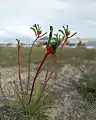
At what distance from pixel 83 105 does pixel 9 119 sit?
2.53 meters

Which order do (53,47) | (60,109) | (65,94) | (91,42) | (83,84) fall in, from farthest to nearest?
(91,42) → (83,84) → (65,94) → (60,109) → (53,47)

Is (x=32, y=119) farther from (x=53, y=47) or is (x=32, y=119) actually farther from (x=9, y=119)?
(x=53, y=47)

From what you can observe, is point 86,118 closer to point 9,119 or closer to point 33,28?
point 9,119

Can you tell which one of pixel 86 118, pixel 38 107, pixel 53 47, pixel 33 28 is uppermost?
pixel 33 28

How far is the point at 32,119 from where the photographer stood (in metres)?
6.18

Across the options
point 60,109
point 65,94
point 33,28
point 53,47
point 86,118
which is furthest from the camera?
point 65,94

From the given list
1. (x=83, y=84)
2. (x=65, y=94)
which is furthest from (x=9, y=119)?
(x=83, y=84)

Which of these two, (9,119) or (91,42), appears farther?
(91,42)

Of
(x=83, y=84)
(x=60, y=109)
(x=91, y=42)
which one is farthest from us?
(x=91, y=42)

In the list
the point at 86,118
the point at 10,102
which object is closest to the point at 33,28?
the point at 10,102

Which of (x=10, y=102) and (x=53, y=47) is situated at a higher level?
(x=53, y=47)

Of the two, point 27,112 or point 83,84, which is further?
point 83,84

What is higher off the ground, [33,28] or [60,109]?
[33,28]

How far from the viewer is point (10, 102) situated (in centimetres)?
638
